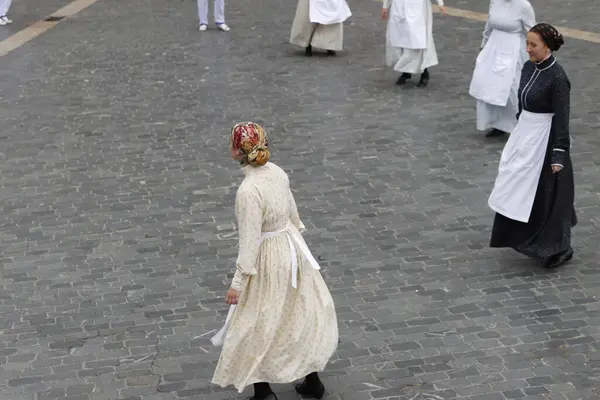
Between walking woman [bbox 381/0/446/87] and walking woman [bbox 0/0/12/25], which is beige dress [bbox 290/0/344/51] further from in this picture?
walking woman [bbox 0/0/12/25]

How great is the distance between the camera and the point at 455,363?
614 cm

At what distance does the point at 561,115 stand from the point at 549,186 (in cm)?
54

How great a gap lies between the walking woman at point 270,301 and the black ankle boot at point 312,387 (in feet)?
0.76

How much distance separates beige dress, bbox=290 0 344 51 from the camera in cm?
1484

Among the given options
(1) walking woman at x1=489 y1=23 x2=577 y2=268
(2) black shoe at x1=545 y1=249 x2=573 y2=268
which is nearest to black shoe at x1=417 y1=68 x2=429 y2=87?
(1) walking woman at x1=489 y1=23 x2=577 y2=268

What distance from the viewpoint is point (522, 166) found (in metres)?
7.39

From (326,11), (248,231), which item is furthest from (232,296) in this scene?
(326,11)

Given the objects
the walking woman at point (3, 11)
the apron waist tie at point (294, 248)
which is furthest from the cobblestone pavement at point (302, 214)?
the walking woman at point (3, 11)

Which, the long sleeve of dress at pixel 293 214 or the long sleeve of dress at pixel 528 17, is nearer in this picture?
the long sleeve of dress at pixel 293 214

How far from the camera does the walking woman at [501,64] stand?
1013 cm

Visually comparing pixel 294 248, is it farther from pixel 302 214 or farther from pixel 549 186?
→ pixel 302 214

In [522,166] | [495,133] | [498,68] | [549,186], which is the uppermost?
[522,166]

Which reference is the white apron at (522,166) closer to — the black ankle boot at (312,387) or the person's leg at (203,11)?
the black ankle boot at (312,387)

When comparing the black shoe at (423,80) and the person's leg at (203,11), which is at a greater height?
the black shoe at (423,80)
